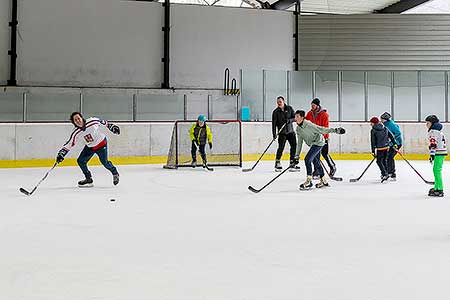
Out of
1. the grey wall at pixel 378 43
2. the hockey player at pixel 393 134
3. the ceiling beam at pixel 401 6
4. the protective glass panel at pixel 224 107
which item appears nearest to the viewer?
the hockey player at pixel 393 134

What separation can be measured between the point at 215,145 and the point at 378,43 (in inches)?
332

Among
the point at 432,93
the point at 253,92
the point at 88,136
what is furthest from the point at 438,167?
the point at 432,93

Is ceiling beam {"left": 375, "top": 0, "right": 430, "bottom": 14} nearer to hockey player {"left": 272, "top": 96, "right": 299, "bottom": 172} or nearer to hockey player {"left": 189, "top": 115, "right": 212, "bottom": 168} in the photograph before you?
hockey player {"left": 272, "top": 96, "right": 299, "bottom": 172}

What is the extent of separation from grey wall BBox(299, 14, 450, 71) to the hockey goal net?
624 centimetres

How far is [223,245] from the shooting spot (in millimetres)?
3570

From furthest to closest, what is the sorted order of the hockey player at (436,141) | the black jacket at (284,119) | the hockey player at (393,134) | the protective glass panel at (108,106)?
the protective glass panel at (108,106), the black jacket at (284,119), the hockey player at (393,134), the hockey player at (436,141)

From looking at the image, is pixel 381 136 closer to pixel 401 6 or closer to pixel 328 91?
pixel 328 91

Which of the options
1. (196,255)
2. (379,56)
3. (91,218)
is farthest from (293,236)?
(379,56)

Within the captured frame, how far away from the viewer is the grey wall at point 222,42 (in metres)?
17.0

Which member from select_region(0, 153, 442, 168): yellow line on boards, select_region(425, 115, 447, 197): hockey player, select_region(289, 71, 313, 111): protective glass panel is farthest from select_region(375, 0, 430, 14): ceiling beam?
select_region(425, 115, 447, 197): hockey player

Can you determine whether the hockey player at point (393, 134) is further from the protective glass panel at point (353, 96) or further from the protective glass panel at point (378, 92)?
the protective glass panel at point (378, 92)

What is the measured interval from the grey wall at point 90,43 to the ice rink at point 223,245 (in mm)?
9874

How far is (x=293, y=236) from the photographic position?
3.89 m

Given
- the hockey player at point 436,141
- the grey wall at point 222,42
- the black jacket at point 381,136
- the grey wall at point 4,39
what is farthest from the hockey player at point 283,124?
the grey wall at point 4,39
